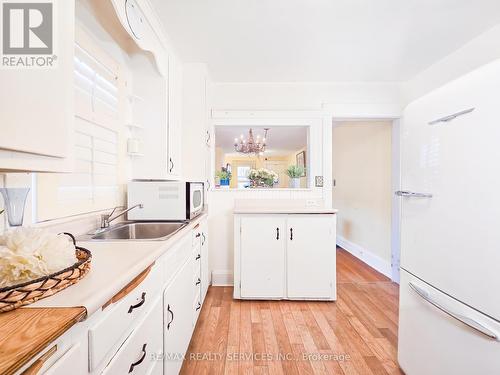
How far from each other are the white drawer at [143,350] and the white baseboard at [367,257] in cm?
289

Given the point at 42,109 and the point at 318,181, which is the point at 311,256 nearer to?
the point at 318,181

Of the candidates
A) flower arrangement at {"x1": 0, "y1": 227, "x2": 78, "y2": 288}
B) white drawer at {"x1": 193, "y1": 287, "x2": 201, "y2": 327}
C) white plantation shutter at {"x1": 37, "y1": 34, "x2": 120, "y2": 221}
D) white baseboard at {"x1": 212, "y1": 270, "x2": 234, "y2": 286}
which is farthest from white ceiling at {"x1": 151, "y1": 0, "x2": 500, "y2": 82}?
white baseboard at {"x1": 212, "y1": 270, "x2": 234, "y2": 286}

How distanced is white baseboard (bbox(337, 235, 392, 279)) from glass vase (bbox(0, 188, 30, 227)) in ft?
11.4

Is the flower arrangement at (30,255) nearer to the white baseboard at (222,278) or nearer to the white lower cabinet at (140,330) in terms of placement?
the white lower cabinet at (140,330)

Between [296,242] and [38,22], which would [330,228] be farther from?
[38,22]

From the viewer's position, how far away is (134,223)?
163 centimetres

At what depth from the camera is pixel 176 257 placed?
4.19 ft

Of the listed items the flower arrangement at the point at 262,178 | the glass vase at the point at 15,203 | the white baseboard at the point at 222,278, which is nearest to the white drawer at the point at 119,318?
the glass vase at the point at 15,203

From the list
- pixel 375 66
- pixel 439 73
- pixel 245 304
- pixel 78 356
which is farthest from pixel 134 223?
pixel 439 73

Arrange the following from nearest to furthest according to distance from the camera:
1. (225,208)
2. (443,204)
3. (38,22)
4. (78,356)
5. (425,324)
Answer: (78,356), (38,22), (443,204), (425,324), (225,208)

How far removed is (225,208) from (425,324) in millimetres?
2024

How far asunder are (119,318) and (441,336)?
55.0 inches

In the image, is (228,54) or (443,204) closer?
(443,204)

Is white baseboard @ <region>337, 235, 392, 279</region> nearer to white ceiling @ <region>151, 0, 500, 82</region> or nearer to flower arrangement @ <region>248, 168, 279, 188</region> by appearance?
flower arrangement @ <region>248, 168, 279, 188</region>
